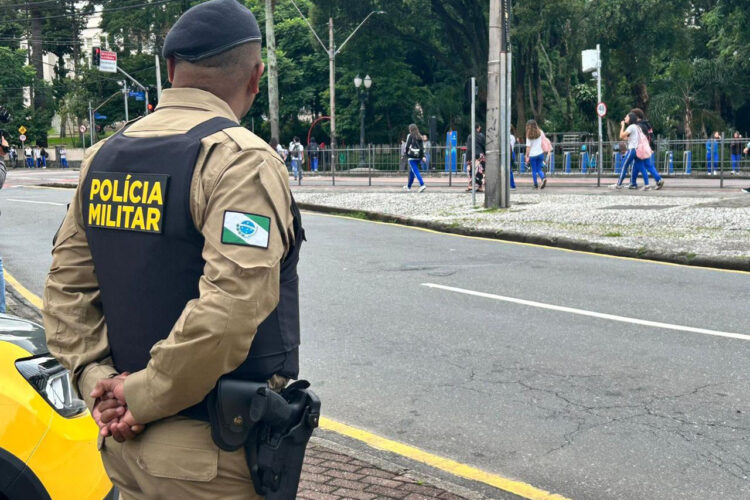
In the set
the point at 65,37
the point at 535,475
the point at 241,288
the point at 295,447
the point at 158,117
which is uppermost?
the point at 65,37

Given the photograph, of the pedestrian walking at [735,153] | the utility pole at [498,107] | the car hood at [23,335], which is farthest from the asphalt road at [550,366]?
the pedestrian walking at [735,153]

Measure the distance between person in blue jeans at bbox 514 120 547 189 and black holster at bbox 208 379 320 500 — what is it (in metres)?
19.1

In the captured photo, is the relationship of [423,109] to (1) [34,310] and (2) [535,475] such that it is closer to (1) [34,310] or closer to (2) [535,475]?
(1) [34,310]

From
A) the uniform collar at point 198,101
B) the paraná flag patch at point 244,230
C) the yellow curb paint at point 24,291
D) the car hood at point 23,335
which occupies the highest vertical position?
the uniform collar at point 198,101

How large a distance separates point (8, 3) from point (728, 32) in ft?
217

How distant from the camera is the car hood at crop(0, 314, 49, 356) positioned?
3.49m

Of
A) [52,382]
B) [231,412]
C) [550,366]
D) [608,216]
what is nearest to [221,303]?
[231,412]

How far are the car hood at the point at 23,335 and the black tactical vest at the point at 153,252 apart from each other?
1.15 metres

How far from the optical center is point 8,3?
82000 mm

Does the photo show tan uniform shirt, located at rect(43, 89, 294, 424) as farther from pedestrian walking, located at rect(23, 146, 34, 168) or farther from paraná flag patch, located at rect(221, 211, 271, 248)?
pedestrian walking, located at rect(23, 146, 34, 168)

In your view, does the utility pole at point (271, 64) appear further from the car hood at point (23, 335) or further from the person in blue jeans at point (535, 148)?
the car hood at point (23, 335)

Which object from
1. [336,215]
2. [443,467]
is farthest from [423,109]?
Result: [443,467]

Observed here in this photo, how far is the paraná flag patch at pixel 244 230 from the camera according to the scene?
2.13 m

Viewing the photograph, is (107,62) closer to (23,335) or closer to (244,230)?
(23,335)
